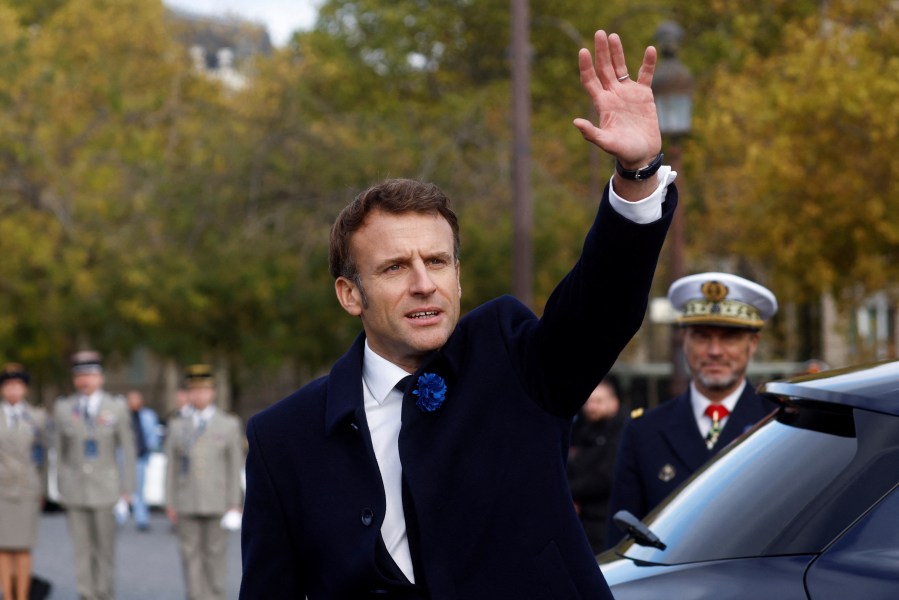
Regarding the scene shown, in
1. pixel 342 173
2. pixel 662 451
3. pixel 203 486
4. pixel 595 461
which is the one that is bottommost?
pixel 203 486

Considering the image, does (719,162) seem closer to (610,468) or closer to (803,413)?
(610,468)

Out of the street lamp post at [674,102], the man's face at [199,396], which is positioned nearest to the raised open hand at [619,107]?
the man's face at [199,396]

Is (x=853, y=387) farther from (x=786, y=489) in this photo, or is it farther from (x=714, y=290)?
(x=714, y=290)

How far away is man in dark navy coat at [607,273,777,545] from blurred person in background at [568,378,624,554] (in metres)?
2.89

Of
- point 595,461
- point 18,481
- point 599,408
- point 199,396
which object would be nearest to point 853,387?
point 595,461

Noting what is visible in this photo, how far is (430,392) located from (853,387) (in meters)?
0.97

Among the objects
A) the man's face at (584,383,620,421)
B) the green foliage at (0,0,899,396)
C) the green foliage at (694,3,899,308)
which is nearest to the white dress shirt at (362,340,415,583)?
the man's face at (584,383,620,421)

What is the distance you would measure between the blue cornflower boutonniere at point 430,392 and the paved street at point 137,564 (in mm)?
11115

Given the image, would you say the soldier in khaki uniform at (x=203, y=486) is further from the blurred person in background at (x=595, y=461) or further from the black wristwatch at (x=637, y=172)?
the black wristwatch at (x=637, y=172)

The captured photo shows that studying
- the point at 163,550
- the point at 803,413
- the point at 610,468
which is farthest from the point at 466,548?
the point at 163,550

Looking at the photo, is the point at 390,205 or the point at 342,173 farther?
the point at 342,173

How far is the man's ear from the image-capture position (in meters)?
3.52

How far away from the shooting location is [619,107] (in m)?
3.10

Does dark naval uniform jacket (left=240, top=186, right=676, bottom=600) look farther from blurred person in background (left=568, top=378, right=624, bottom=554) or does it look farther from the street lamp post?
the street lamp post
